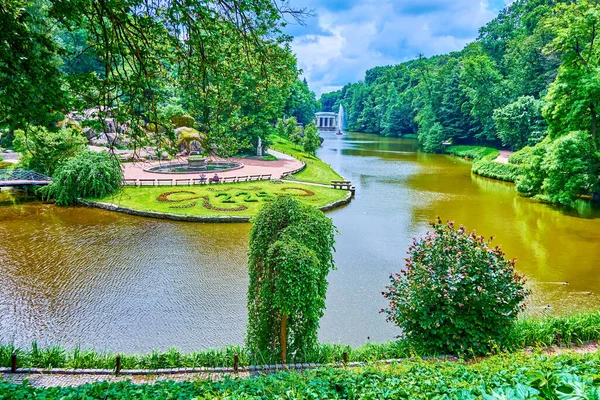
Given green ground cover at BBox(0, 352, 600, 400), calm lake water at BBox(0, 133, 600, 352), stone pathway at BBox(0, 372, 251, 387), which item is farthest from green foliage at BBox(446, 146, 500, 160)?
stone pathway at BBox(0, 372, 251, 387)

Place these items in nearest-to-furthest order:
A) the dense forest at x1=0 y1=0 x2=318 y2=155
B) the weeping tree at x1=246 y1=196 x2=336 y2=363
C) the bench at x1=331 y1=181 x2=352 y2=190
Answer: the dense forest at x1=0 y1=0 x2=318 y2=155 → the weeping tree at x1=246 y1=196 x2=336 y2=363 → the bench at x1=331 y1=181 x2=352 y2=190

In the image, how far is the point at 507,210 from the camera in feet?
78.6

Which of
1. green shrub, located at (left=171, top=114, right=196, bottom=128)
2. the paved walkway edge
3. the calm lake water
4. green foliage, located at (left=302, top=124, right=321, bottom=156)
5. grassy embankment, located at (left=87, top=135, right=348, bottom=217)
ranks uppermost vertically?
green shrub, located at (left=171, top=114, right=196, bottom=128)

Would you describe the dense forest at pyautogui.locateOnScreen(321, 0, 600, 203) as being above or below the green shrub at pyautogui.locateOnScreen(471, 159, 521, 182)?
above

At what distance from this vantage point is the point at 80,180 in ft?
77.4

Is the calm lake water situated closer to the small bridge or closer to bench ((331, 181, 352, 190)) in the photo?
the small bridge

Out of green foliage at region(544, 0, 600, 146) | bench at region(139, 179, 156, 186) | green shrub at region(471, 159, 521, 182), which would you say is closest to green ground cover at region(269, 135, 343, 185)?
bench at region(139, 179, 156, 186)

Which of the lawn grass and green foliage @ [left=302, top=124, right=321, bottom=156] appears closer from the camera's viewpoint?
the lawn grass

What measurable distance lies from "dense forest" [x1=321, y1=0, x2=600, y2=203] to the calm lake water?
3416 mm

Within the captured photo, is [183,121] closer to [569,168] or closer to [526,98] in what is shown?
[569,168]

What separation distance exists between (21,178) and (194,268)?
16473 millimetres

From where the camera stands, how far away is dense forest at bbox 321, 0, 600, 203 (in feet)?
80.0

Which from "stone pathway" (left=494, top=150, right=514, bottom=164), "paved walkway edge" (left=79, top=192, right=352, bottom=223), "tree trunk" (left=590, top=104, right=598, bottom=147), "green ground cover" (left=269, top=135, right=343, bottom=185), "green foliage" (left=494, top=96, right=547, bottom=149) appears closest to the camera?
"paved walkway edge" (left=79, top=192, right=352, bottom=223)

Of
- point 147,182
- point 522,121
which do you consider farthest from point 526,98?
point 147,182
